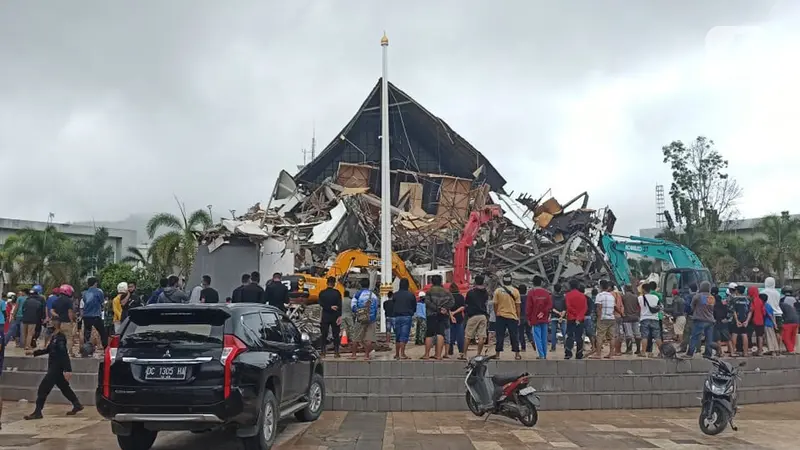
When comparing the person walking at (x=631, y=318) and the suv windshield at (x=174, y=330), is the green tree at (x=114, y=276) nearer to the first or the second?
the person walking at (x=631, y=318)

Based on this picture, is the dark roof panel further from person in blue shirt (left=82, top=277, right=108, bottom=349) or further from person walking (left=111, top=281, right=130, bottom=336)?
person in blue shirt (left=82, top=277, right=108, bottom=349)

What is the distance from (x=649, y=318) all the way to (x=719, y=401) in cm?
446

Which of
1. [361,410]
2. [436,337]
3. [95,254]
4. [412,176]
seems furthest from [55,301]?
[95,254]

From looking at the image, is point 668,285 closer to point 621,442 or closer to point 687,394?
point 687,394

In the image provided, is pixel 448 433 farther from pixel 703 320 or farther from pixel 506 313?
pixel 703 320

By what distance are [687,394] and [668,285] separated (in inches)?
431

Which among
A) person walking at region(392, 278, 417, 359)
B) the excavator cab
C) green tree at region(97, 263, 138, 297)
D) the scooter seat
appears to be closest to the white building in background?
green tree at region(97, 263, 138, 297)

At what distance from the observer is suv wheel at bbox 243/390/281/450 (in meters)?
7.72

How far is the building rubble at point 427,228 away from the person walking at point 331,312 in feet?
40.0

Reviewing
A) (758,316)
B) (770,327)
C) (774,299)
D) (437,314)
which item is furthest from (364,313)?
(774,299)

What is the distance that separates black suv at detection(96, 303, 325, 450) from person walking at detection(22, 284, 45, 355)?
8950 mm

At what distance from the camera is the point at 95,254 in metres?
44.6

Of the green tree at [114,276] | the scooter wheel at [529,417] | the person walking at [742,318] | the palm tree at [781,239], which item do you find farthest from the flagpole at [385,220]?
the palm tree at [781,239]

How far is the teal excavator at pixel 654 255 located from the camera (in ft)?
74.8
